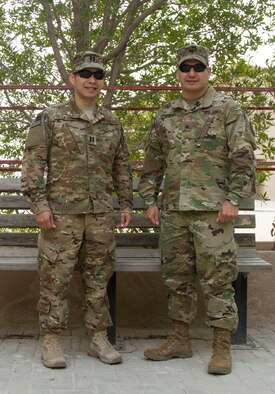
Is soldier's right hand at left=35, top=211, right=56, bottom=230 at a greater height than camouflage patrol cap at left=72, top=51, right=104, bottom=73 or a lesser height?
lesser

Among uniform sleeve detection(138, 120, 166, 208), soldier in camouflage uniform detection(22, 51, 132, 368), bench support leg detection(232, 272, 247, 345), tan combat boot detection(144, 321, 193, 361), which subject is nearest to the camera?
soldier in camouflage uniform detection(22, 51, 132, 368)

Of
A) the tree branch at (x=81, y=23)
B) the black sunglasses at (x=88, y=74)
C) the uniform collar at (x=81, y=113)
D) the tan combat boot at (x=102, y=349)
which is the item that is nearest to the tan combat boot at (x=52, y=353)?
the tan combat boot at (x=102, y=349)

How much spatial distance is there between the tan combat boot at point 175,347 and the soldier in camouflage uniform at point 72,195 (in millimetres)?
253

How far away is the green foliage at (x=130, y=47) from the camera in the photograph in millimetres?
6125

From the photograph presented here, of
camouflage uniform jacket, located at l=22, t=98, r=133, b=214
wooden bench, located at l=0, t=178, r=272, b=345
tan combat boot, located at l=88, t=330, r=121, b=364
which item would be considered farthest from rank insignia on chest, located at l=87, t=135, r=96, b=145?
tan combat boot, located at l=88, t=330, r=121, b=364

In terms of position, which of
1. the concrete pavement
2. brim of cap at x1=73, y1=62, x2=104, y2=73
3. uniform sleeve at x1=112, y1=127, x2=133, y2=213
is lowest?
the concrete pavement

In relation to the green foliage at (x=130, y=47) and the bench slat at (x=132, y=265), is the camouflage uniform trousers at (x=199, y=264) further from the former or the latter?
the green foliage at (x=130, y=47)

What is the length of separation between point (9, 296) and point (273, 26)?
3.30 m

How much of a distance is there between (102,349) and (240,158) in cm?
149

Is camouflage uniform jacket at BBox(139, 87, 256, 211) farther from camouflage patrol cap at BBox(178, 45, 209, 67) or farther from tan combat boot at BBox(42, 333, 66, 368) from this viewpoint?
tan combat boot at BBox(42, 333, 66, 368)

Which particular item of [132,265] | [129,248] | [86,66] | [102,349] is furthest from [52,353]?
[86,66]

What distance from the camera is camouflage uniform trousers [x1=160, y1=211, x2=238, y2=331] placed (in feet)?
14.4

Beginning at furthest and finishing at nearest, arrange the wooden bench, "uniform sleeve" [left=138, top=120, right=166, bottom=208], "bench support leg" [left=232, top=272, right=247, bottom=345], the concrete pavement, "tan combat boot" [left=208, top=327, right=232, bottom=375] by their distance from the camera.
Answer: "bench support leg" [left=232, top=272, right=247, bottom=345] < the wooden bench < "uniform sleeve" [left=138, top=120, right=166, bottom=208] < "tan combat boot" [left=208, top=327, right=232, bottom=375] < the concrete pavement

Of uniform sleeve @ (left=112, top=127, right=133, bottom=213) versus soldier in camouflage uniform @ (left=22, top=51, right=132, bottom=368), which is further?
uniform sleeve @ (left=112, top=127, right=133, bottom=213)
